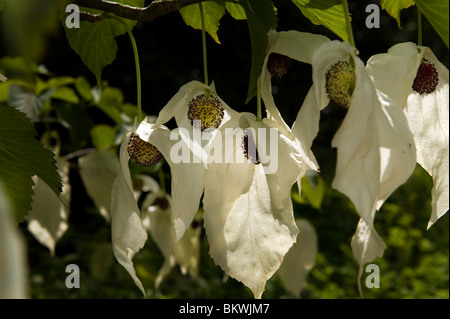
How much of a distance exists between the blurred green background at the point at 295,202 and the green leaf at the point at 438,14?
50.1 inches

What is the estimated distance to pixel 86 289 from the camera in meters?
1.35

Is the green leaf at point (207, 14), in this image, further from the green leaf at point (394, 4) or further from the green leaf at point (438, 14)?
the green leaf at point (438, 14)

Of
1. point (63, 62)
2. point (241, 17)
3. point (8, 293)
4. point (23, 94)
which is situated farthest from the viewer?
point (63, 62)

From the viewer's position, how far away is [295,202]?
1783mm

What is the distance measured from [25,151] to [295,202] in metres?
1.33

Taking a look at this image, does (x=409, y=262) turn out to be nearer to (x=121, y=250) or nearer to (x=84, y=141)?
(x=84, y=141)

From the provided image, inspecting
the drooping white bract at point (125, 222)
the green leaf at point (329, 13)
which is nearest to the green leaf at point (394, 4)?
the green leaf at point (329, 13)

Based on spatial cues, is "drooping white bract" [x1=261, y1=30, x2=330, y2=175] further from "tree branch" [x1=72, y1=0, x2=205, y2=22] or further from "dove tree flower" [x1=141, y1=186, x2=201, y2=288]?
"dove tree flower" [x1=141, y1=186, x2=201, y2=288]

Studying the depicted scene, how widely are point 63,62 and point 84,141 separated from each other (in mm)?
1689

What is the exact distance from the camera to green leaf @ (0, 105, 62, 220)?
1.69 ft

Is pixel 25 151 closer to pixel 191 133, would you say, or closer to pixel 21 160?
pixel 21 160

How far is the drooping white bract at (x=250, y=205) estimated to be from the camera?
1.49 feet
